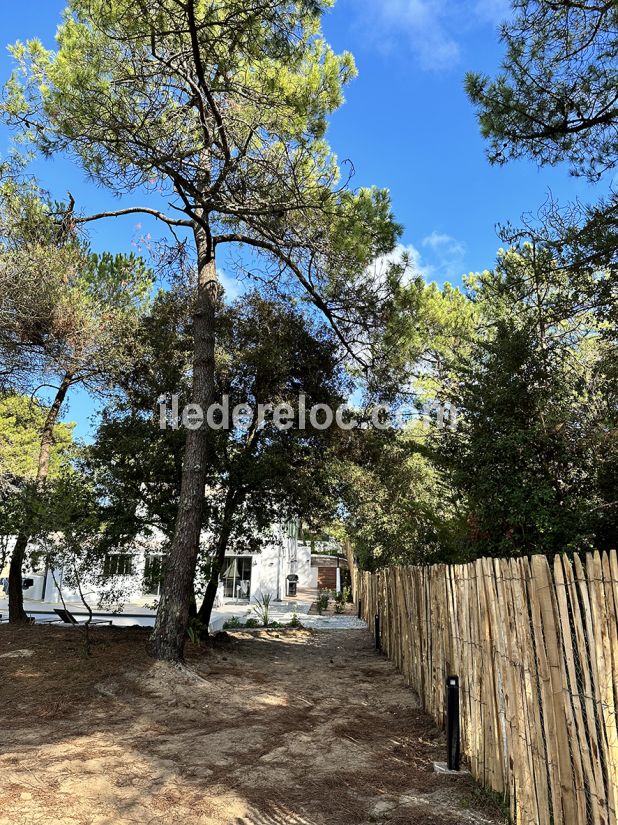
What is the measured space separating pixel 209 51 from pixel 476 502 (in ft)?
18.3

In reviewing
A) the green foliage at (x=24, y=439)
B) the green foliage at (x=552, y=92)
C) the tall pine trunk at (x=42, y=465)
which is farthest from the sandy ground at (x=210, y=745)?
the green foliage at (x=552, y=92)

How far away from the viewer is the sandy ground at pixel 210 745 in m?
3.07

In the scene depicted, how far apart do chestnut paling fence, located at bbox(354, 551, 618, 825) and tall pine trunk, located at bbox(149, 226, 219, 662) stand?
376 centimetres

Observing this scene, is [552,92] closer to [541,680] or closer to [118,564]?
[541,680]

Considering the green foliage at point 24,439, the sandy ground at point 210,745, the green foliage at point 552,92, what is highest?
the green foliage at point 552,92

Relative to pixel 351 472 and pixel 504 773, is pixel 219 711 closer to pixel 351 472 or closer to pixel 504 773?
pixel 504 773

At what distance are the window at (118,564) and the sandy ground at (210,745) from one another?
1.53m

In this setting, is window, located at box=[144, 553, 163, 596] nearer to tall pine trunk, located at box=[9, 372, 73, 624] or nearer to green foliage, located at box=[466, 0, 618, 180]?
tall pine trunk, located at box=[9, 372, 73, 624]

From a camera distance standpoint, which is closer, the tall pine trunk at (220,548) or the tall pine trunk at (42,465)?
the tall pine trunk at (220,548)

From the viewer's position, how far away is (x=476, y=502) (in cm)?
620

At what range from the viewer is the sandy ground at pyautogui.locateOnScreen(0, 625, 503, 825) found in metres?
3.07

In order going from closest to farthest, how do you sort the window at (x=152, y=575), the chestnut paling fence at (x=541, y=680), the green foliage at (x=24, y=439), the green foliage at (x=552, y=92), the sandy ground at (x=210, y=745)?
1. the chestnut paling fence at (x=541, y=680)
2. the sandy ground at (x=210, y=745)
3. the green foliage at (x=552, y=92)
4. the window at (x=152, y=575)
5. the green foliage at (x=24, y=439)

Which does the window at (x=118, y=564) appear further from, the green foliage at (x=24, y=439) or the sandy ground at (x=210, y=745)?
the green foliage at (x=24, y=439)

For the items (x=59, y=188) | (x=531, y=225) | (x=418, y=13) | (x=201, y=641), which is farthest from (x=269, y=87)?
(x=201, y=641)
